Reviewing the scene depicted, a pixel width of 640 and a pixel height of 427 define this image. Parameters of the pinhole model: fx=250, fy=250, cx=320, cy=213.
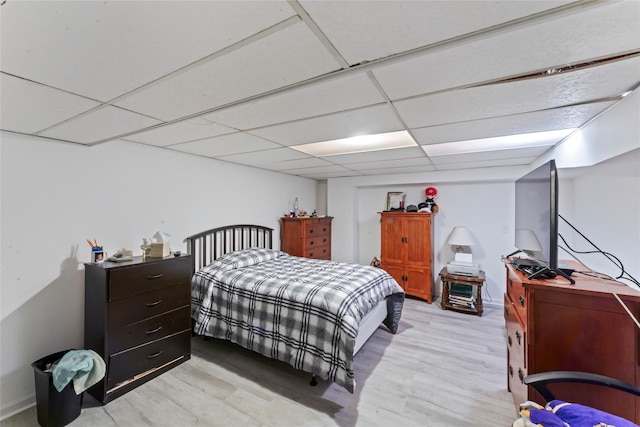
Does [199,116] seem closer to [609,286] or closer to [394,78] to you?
[394,78]

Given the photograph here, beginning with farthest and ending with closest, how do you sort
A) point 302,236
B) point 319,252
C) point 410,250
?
point 319,252 → point 302,236 → point 410,250

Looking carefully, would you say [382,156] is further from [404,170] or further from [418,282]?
[418,282]

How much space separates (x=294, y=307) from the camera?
2.38 metres

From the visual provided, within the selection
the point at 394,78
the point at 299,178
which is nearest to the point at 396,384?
the point at 394,78

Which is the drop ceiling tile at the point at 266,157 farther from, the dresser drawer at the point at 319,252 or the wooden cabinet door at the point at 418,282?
the wooden cabinet door at the point at 418,282

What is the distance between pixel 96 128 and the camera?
1930 mm

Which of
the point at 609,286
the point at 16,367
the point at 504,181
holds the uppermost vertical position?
the point at 504,181

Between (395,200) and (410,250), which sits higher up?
(395,200)

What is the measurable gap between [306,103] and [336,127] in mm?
520

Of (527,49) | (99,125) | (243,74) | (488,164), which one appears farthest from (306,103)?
(488,164)

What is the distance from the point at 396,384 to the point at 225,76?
8.84ft

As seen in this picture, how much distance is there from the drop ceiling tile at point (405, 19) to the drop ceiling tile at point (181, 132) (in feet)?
4.57

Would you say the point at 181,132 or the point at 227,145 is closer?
the point at 181,132

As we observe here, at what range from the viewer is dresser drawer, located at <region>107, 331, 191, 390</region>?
2059 mm
